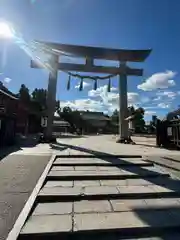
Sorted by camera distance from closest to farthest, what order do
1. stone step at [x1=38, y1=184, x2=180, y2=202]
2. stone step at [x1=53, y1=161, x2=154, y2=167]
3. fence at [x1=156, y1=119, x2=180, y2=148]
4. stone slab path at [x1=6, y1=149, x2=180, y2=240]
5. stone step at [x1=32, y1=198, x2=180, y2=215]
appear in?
stone slab path at [x1=6, y1=149, x2=180, y2=240] < stone step at [x1=32, y1=198, x2=180, y2=215] < stone step at [x1=38, y1=184, x2=180, y2=202] < stone step at [x1=53, y1=161, x2=154, y2=167] < fence at [x1=156, y1=119, x2=180, y2=148]

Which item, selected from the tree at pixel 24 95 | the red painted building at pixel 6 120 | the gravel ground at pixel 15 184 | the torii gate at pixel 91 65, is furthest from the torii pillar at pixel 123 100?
the tree at pixel 24 95

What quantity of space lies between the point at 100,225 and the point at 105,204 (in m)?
0.71

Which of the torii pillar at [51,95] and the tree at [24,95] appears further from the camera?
the tree at [24,95]

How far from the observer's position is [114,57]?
44.2 ft

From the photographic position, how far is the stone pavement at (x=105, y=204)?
272 centimetres

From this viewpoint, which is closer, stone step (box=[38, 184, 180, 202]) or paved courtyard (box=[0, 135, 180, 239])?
paved courtyard (box=[0, 135, 180, 239])

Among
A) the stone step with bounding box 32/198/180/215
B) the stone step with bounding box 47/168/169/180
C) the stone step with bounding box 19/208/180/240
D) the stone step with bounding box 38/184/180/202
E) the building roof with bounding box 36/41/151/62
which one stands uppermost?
the building roof with bounding box 36/41/151/62

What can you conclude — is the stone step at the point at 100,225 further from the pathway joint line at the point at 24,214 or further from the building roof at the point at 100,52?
the building roof at the point at 100,52

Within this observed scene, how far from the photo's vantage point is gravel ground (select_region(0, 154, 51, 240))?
117 inches

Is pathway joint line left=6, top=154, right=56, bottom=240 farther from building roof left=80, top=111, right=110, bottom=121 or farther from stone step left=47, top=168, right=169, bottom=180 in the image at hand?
building roof left=80, top=111, right=110, bottom=121

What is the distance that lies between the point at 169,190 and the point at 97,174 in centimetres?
169

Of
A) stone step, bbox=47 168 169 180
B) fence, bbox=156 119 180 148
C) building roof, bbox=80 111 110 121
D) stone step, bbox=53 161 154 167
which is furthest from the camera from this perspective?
building roof, bbox=80 111 110 121

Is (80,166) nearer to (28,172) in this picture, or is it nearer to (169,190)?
(28,172)

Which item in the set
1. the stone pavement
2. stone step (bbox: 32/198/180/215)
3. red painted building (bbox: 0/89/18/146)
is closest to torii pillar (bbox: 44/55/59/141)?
red painted building (bbox: 0/89/18/146)
